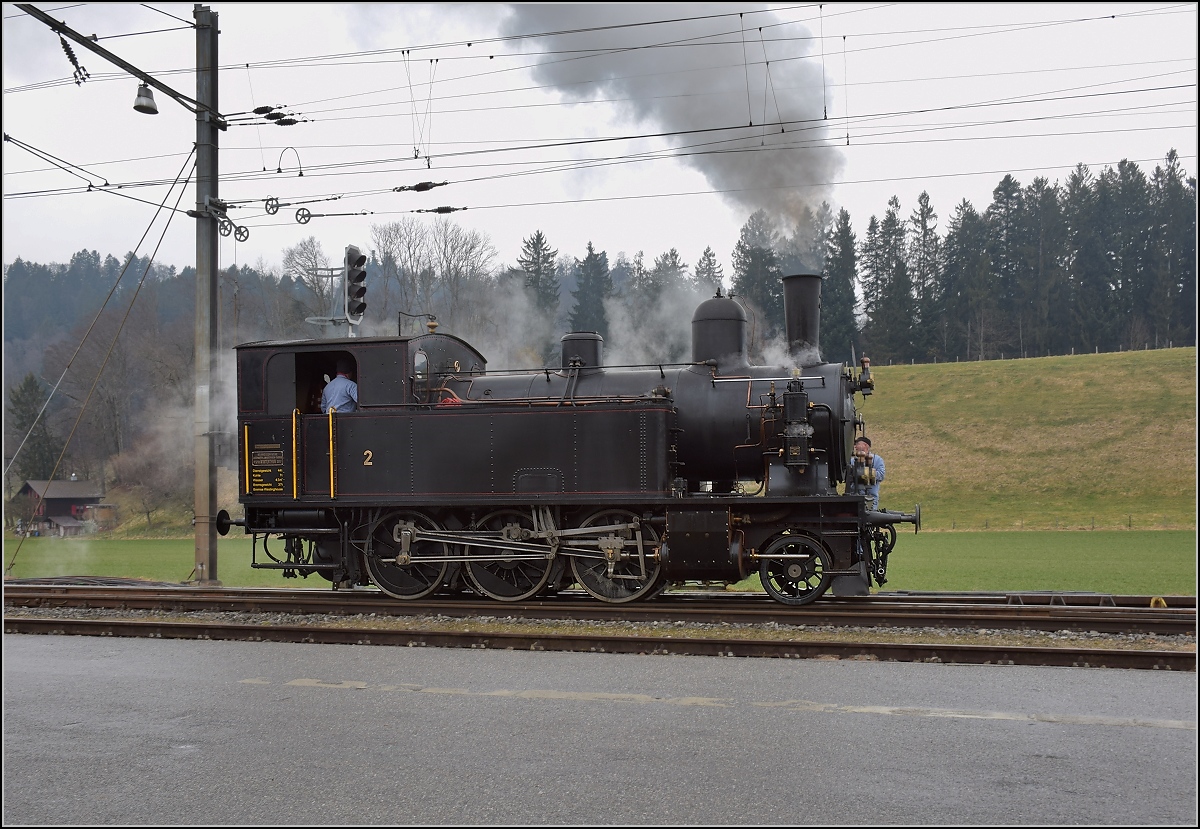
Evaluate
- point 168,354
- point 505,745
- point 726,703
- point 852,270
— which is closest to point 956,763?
point 726,703

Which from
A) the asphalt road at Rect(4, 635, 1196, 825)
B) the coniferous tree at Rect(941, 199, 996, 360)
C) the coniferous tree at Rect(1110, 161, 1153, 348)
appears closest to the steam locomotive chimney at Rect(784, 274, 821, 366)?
the asphalt road at Rect(4, 635, 1196, 825)

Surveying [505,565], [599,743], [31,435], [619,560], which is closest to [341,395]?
[505,565]

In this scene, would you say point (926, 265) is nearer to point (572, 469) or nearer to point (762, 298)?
point (762, 298)

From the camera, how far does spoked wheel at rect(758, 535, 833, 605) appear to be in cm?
978

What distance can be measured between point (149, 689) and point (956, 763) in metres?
5.52

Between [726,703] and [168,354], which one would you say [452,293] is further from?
[726,703]

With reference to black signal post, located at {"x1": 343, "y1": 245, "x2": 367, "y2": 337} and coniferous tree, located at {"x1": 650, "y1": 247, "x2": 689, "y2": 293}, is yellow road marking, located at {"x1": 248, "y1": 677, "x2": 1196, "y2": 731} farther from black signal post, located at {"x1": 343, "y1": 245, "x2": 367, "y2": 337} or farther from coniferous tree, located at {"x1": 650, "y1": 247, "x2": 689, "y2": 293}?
coniferous tree, located at {"x1": 650, "y1": 247, "x2": 689, "y2": 293}

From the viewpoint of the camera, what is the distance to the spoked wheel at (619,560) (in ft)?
33.1

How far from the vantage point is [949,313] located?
57438mm

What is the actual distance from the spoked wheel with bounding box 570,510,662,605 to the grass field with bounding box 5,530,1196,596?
15.8ft

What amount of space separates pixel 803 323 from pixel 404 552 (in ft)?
18.0

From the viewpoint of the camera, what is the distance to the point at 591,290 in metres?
49.4

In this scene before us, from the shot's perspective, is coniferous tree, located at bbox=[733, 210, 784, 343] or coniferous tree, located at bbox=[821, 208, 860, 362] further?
coniferous tree, located at bbox=[821, 208, 860, 362]

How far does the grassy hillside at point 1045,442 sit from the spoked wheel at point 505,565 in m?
19.5
